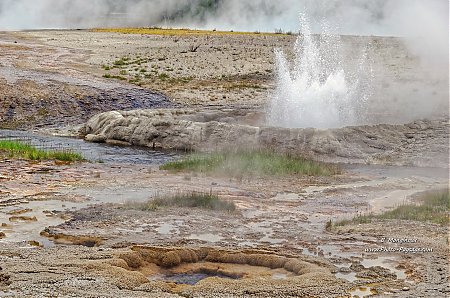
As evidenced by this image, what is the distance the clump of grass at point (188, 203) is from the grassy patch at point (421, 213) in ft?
4.59

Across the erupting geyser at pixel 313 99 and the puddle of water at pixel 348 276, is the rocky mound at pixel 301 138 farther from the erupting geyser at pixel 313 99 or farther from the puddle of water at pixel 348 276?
the puddle of water at pixel 348 276

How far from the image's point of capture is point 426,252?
23.0ft

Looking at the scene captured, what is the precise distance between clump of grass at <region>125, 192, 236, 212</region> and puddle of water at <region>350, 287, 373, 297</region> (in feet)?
9.74

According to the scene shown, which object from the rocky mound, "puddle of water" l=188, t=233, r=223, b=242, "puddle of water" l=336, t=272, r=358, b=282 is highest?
the rocky mound

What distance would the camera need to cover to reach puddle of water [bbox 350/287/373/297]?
18.9 ft

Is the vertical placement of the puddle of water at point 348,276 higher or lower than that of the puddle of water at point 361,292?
Result: higher

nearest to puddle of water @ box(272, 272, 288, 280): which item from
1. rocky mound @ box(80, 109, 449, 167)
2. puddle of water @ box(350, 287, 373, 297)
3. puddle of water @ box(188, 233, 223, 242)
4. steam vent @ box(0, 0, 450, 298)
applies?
steam vent @ box(0, 0, 450, 298)

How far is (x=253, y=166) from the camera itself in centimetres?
1176

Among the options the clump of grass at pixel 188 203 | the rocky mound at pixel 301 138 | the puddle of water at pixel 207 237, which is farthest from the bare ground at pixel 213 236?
the rocky mound at pixel 301 138

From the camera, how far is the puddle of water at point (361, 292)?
5.75 metres

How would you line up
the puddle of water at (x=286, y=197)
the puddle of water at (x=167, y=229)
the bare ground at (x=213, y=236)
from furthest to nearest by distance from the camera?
the puddle of water at (x=286, y=197) < the puddle of water at (x=167, y=229) < the bare ground at (x=213, y=236)

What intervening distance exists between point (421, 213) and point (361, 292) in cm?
306

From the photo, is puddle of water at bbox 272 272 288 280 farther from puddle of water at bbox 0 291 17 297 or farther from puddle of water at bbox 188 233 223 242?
puddle of water at bbox 0 291 17 297

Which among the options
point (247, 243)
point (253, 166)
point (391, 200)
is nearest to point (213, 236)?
point (247, 243)
